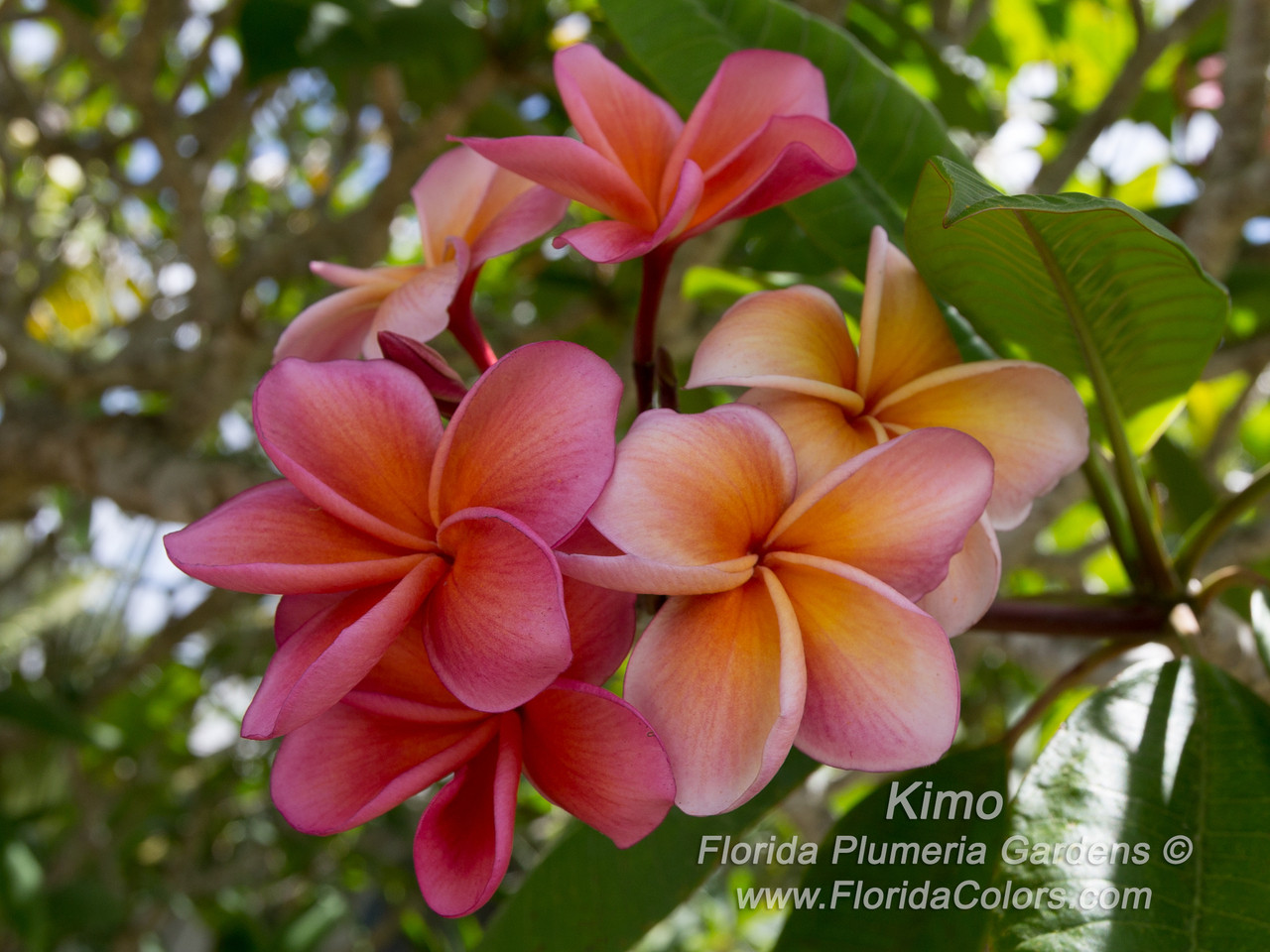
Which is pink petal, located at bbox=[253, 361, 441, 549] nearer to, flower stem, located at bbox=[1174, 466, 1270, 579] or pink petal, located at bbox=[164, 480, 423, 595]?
pink petal, located at bbox=[164, 480, 423, 595]

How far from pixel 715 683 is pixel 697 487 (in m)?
0.10

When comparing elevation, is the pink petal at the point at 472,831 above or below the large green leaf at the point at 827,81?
below

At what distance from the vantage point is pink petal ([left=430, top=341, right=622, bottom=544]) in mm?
465

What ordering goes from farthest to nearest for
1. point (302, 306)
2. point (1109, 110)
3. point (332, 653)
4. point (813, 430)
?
point (302, 306) → point (1109, 110) → point (813, 430) → point (332, 653)

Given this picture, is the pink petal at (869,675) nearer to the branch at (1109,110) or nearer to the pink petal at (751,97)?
the pink petal at (751,97)

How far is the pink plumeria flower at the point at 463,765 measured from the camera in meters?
0.47

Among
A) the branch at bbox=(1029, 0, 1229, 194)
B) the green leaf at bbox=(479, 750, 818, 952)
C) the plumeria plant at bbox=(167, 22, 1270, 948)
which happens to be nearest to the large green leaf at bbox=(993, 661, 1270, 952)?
the plumeria plant at bbox=(167, 22, 1270, 948)

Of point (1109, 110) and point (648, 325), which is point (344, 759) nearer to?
point (648, 325)

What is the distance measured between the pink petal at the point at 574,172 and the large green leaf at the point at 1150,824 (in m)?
0.46

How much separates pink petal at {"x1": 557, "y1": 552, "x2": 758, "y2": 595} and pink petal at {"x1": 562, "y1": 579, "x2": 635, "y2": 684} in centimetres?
4

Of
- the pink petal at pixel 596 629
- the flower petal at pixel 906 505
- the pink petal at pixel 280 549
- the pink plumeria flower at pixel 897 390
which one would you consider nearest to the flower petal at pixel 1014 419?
the pink plumeria flower at pixel 897 390

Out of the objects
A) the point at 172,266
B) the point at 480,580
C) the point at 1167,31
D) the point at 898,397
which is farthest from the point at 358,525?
the point at 172,266

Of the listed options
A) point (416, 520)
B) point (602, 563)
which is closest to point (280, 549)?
point (416, 520)

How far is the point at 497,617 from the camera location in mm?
447
